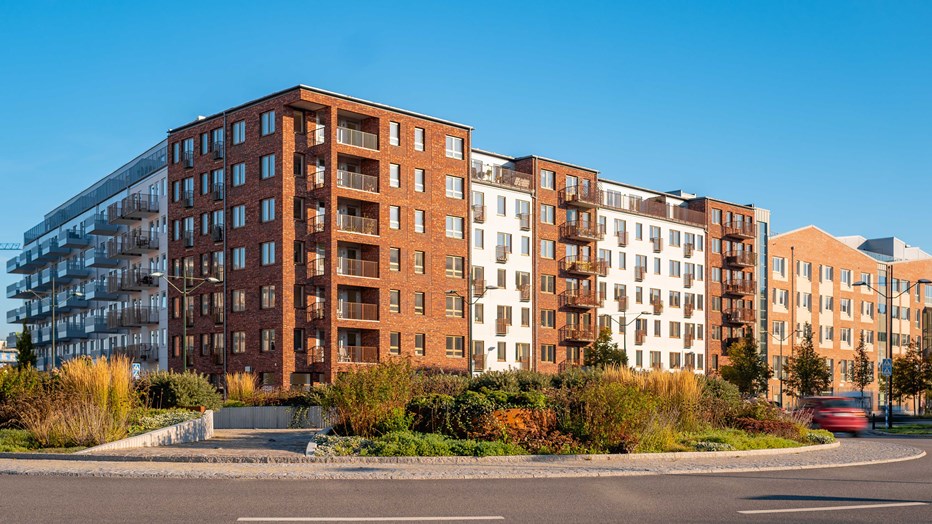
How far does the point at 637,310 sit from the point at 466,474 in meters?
66.5

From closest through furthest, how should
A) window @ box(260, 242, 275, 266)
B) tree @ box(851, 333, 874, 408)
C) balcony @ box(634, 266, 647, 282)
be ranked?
window @ box(260, 242, 275, 266)
balcony @ box(634, 266, 647, 282)
tree @ box(851, 333, 874, 408)

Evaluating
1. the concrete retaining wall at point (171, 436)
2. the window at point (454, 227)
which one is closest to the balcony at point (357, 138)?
the window at point (454, 227)

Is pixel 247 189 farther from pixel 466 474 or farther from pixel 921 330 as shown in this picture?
pixel 921 330

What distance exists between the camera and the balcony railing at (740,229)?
90431 mm

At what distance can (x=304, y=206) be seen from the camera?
59.4 meters

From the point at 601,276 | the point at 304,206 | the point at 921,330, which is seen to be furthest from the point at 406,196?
the point at 921,330

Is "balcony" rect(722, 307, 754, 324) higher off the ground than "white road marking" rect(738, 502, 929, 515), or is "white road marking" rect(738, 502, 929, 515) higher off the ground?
"balcony" rect(722, 307, 754, 324)

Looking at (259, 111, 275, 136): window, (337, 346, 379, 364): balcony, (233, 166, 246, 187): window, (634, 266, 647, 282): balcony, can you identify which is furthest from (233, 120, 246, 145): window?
(634, 266, 647, 282): balcony

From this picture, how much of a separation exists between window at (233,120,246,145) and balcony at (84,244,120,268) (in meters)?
21.0

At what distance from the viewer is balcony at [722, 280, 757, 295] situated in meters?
90.1

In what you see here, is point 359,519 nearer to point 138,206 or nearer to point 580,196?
point 138,206

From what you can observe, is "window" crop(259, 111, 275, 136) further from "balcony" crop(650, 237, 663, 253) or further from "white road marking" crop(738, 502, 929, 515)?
"white road marking" crop(738, 502, 929, 515)

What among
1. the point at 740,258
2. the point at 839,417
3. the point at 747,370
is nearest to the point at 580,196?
the point at 747,370

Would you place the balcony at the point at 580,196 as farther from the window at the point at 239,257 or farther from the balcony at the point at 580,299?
the window at the point at 239,257
